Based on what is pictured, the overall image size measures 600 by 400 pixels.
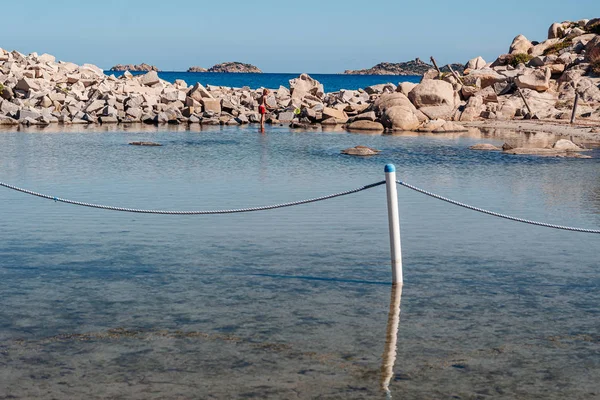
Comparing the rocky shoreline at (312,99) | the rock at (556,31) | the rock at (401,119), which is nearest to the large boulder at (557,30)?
the rock at (556,31)

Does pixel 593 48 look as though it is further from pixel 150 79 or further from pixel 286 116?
pixel 150 79

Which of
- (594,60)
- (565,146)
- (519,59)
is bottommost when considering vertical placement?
(565,146)

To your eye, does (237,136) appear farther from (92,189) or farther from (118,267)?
(118,267)

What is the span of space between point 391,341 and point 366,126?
33.0 m

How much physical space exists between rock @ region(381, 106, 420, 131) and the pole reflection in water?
30.4 metres

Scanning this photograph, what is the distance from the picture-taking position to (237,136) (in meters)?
35.4

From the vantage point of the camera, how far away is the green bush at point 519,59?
60266 millimetres

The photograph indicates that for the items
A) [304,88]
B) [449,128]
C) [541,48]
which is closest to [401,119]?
[449,128]

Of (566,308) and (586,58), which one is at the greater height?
(586,58)

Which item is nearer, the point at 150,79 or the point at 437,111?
the point at 437,111

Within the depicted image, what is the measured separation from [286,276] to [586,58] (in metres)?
49.2

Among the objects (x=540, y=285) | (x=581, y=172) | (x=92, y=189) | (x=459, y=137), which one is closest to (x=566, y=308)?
(x=540, y=285)

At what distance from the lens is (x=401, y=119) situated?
3862 centimetres

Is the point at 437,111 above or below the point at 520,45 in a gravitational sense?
below
